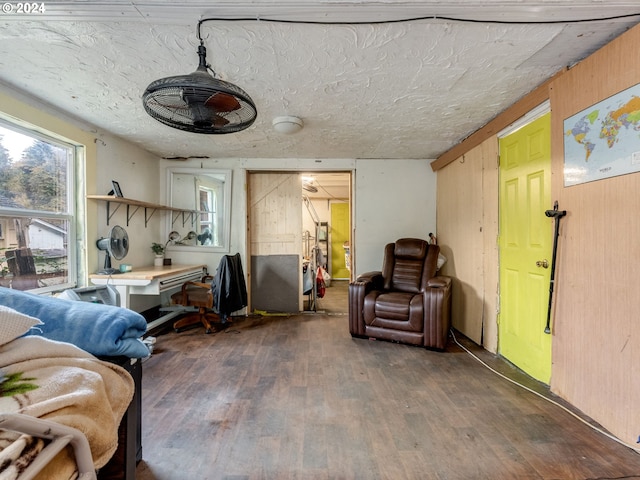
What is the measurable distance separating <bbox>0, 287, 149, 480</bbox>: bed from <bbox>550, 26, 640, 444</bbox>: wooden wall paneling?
2.23m

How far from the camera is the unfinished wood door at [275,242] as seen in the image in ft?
13.4

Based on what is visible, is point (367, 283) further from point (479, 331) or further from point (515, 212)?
point (515, 212)

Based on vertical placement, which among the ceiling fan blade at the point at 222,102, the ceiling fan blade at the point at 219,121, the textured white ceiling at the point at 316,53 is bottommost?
the ceiling fan blade at the point at 219,121

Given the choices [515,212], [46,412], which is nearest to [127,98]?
[46,412]

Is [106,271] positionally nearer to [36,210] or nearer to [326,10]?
[36,210]

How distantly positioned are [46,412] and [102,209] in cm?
286

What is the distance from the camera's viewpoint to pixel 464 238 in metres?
3.15

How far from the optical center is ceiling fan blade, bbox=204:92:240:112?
4.58 feet

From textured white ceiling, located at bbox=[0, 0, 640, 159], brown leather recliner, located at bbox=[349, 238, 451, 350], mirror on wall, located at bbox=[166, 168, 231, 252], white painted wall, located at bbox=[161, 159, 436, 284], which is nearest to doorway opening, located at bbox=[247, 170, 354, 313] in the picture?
white painted wall, located at bbox=[161, 159, 436, 284]

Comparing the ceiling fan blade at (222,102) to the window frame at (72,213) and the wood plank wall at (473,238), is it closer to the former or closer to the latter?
the window frame at (72,213)

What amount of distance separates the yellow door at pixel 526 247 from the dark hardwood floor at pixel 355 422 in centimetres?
22

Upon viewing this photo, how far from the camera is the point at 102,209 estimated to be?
2900 mm

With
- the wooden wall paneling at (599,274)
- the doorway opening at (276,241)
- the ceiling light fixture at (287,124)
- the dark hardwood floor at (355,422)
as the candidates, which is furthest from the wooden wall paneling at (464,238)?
the ceiling light fixture at (287,124)
